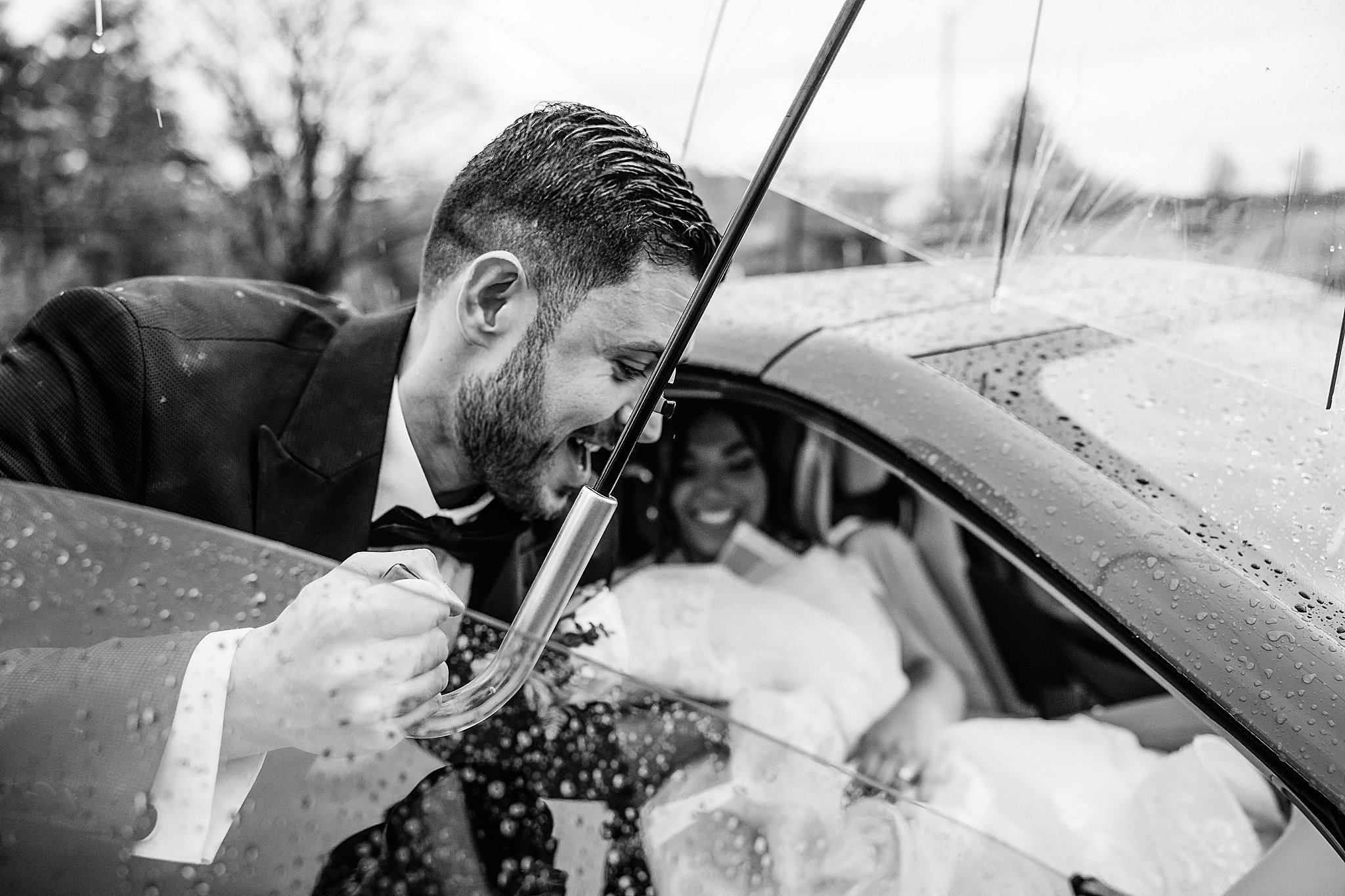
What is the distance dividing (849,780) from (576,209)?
2.00 ft

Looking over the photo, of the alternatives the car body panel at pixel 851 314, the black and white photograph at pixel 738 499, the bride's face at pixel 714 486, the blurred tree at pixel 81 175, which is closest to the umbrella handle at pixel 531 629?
the black and white photograph at pixel 738 499

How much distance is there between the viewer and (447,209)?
3.95 ft

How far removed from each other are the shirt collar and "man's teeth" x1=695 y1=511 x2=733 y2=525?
0.79 meters

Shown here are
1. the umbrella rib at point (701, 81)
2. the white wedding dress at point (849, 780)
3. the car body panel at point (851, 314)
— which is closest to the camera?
the white wedding dress at point (849, 780)

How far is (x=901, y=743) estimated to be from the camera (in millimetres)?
2025

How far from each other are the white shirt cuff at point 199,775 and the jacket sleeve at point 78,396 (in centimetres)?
43

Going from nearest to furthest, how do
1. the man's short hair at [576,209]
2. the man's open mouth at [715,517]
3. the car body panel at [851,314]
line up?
the man's short hair at [576,209] < the car body panel at [851,314] < the man's open mouth at [715,517]

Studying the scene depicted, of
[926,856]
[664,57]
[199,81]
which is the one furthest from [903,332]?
[199,81]

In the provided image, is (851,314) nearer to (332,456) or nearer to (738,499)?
(738,499)

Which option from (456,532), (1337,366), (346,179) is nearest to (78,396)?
(456,532)

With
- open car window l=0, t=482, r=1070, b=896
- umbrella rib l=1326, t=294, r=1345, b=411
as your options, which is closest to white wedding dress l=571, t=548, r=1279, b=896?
open car window l=0, t=482, r=1070, b=896

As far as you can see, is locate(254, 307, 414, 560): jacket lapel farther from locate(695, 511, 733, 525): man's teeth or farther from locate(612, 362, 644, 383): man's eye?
locate(695, 511, 733, 525): man's teeth

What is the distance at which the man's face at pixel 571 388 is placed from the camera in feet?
3.69

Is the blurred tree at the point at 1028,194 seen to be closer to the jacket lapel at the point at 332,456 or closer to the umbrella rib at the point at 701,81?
the umbrella rib at the point at 701,81
